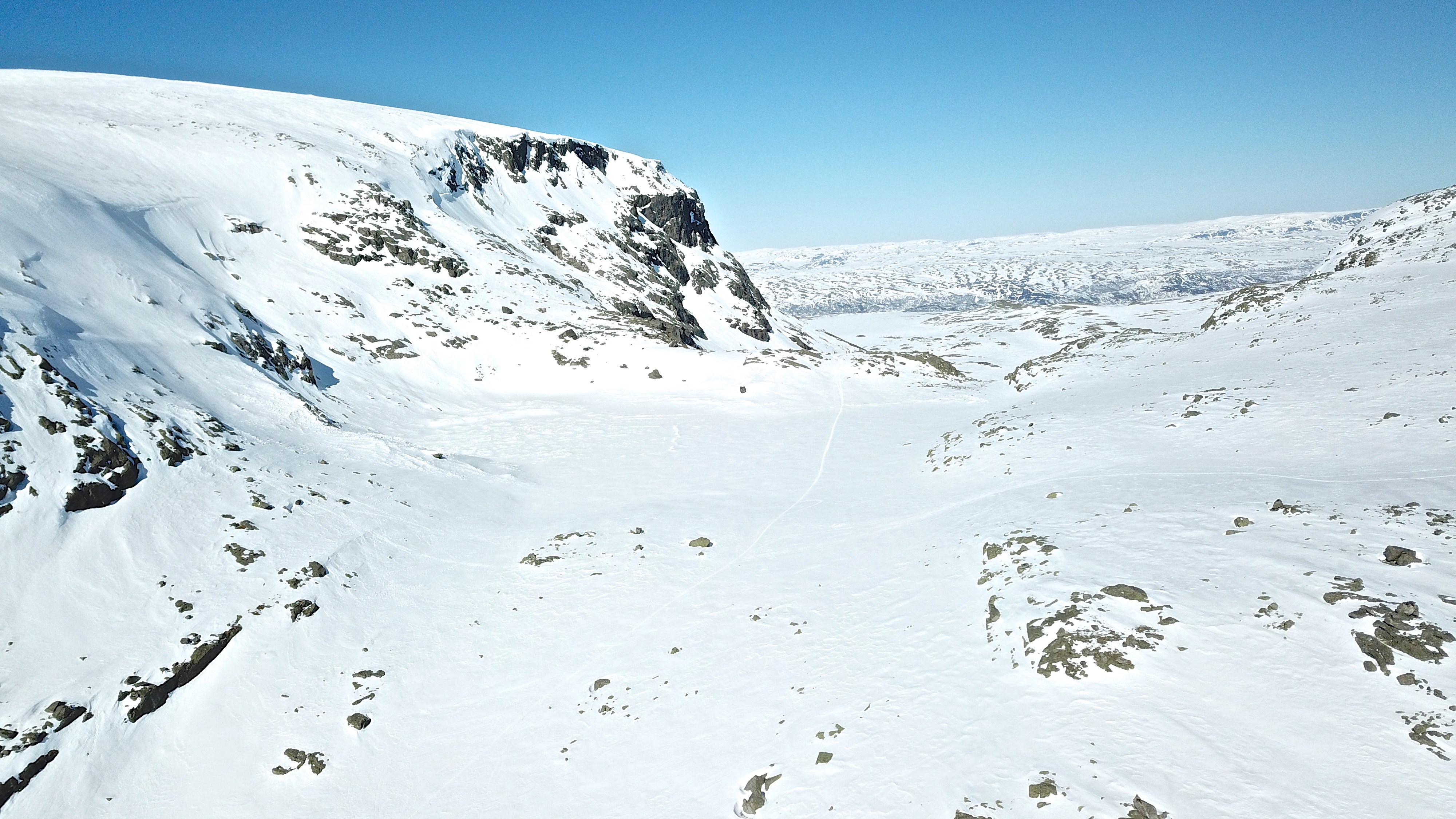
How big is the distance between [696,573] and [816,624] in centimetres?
568

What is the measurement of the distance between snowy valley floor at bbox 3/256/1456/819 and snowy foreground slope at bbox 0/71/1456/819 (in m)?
0.10

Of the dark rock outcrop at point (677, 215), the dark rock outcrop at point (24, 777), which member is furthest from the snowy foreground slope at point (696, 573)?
the dark rock outcrop at point (677, 215)

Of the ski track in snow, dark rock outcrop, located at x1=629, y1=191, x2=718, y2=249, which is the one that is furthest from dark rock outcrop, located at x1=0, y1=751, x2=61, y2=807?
dark rock outcrop, located at x1=629, y1=191, x2=718, y2=249

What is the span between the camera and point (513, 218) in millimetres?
87250

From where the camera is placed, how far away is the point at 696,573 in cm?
2227

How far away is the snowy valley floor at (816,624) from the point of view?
1110 centimetres

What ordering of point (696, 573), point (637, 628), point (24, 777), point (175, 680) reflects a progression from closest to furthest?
point (24, 777) < point (175, 680) < point (637, 628) < point (696, 573)

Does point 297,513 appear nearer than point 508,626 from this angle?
No

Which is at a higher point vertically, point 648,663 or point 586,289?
point 586,289

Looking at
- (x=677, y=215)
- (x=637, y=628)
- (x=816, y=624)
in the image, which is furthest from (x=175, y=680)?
(x=677, y=215)

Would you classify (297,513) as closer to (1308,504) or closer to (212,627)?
(212,627)

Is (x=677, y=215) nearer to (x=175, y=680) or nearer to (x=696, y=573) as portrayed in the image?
(x=696, y=573)

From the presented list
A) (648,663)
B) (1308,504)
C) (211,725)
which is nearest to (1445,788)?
(1308,504)

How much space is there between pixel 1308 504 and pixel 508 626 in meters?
23.6
